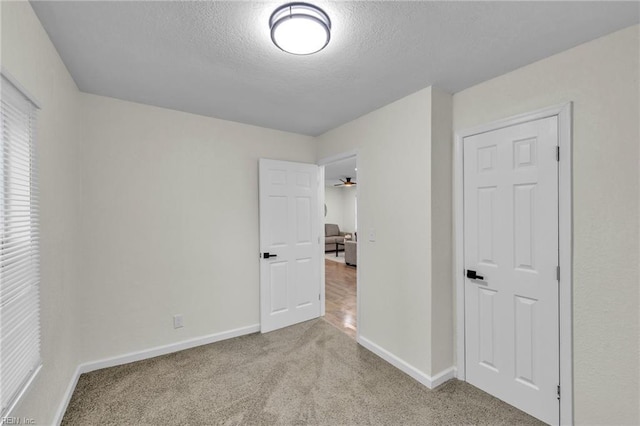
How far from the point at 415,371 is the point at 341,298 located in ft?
7.30

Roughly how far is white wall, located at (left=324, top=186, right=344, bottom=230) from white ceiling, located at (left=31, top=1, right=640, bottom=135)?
7707mm

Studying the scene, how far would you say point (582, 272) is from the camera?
1.74 metres

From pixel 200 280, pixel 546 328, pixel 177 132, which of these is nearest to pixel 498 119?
pixel 546 328

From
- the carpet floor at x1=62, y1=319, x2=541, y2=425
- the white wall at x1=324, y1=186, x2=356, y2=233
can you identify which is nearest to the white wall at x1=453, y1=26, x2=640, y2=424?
the carpet floor at x1=62, y1=319, x2=541, y2=425

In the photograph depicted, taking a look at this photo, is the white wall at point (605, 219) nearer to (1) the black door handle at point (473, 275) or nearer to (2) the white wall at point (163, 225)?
(1) the black door handle at point (473, 275)

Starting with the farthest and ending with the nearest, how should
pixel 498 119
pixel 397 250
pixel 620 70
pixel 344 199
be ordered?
pixel 344 199, pixel 397 250, pixel 498 119, pixel 620 70

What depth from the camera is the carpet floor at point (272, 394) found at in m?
1.93

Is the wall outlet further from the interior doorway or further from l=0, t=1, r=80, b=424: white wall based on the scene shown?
the interior doorway

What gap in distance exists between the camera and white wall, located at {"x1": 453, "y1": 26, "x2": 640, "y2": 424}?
1.57 meters

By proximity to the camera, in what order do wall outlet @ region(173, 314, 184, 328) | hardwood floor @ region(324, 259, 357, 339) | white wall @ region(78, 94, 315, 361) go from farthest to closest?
hardwood floor @ region(324, 259, 357, 339), wall outlet @ region(173, 314, 184, 328), white wall @ region(78, 94, 315, 361)

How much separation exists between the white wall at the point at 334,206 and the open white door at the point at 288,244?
653 centimetres

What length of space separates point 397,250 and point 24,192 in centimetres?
252

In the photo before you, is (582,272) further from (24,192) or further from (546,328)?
(24,192)

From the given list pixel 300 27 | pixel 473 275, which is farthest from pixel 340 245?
pixel 300 27
